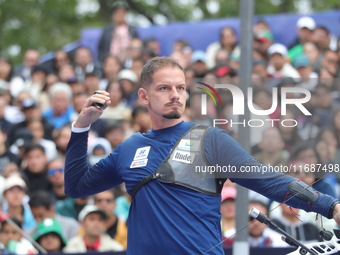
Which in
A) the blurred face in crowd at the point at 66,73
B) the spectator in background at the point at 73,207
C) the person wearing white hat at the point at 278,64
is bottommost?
the spectator in background at the point at 73,207

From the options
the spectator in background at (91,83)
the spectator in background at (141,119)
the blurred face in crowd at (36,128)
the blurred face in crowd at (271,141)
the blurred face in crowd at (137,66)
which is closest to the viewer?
the blurred face in crowd at (271,141)

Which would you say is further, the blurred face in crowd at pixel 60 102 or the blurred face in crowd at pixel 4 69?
the blurred face in crowd at pixel 4 69

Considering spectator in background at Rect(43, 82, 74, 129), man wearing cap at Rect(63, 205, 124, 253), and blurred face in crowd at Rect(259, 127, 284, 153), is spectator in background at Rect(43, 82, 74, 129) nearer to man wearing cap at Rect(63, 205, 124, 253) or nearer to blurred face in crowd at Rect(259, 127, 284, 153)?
man wearing cap at Rect(63, 205, 124, 253)

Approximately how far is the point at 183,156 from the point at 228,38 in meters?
8.77

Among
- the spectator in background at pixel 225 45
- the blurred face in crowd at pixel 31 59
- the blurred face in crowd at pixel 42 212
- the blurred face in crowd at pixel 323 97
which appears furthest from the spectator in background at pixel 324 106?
the blurred face in crowd at pixel 31 59

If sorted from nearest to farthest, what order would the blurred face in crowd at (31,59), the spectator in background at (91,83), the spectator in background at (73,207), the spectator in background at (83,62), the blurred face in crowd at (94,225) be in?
the blurred face in crowd at (94,225), the spectator in background at (73,207), the spectator in background at (91,83), the spectator in background at (83,62), the blurred face in crowd at (31,59)

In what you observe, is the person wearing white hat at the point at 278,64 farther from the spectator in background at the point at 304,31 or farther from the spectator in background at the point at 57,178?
the spectator in background at the point at 57,178

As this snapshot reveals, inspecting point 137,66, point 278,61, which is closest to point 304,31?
point 278,61

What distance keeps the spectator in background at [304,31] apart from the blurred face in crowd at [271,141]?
7.29 m

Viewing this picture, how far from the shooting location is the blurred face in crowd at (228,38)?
12.8 metres

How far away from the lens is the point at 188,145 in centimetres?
432

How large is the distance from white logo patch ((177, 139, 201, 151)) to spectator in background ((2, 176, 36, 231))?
190 inches

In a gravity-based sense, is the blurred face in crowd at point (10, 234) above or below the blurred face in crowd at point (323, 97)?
below

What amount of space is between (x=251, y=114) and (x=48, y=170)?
5.40m
